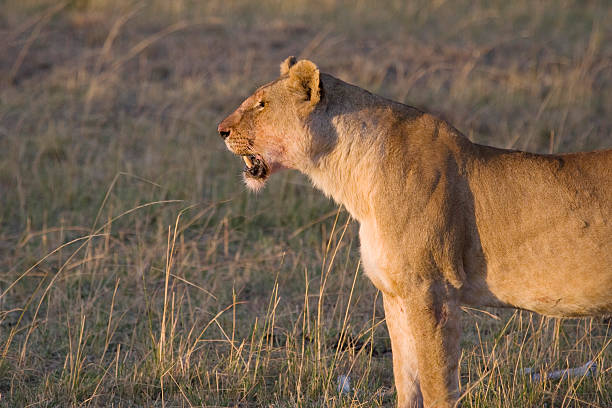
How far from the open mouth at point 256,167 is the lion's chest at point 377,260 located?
2.07ft

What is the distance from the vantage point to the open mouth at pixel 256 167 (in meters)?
4.36

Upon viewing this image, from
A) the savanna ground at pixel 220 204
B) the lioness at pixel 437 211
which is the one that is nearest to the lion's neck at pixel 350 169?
the lioness at pixel 437 211

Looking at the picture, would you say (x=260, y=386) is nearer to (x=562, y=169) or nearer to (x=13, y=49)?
(x=562, y=169)

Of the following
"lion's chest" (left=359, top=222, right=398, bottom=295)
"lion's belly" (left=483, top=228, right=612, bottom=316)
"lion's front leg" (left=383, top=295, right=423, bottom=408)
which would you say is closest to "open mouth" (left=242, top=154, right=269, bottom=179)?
"lion's chest" (left=359, top=222, right=398, bottom=295)

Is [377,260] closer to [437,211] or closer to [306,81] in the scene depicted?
[437,211]

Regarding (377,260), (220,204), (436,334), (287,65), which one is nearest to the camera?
(436,334)

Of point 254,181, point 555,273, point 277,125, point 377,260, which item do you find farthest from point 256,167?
point 555,273

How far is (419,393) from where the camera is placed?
4.28m

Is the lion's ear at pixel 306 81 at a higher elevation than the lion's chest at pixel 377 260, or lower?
higher

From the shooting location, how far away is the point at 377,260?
395 cm

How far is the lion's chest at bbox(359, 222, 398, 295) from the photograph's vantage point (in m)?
3.91

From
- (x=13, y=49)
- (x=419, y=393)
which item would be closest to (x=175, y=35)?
(x=13, y=49)

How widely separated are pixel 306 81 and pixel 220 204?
11.6ft

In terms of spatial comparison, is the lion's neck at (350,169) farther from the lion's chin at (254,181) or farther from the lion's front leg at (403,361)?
the lion's front leg at (403,361)
